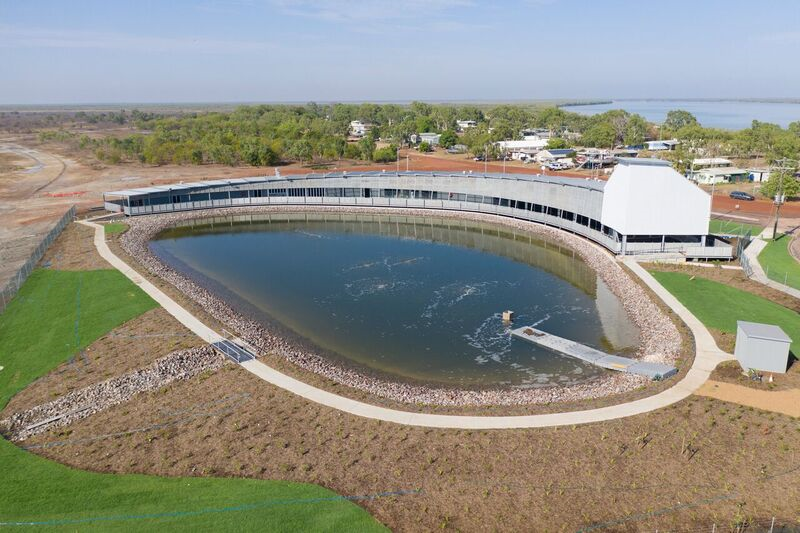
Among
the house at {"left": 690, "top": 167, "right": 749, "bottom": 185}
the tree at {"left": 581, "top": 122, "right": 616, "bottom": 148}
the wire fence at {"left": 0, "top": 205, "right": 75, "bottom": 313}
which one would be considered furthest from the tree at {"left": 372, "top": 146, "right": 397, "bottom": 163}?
the wire fence at {"left": 0, "top": 205, "right": 75, "bottom": 313}

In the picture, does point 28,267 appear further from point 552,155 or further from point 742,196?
point 552,155

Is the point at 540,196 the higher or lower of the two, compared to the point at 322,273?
higher

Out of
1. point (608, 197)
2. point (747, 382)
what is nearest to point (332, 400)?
point (747, 382)

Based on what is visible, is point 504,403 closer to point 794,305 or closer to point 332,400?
point 332,400

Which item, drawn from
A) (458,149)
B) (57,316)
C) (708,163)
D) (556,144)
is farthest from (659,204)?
(458,149)

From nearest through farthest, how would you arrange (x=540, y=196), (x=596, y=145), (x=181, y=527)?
(x=181, y=527), (x=540, y=196), (x=596, y=145)

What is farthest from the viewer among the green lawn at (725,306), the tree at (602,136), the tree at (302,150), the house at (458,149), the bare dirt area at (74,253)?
the house at (458,149)

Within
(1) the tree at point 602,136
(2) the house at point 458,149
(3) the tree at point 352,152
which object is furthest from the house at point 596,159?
(3) the tree at point 352,152

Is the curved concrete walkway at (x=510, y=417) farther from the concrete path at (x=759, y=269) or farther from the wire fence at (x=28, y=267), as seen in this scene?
the wire fence at (x=28, y=267)
